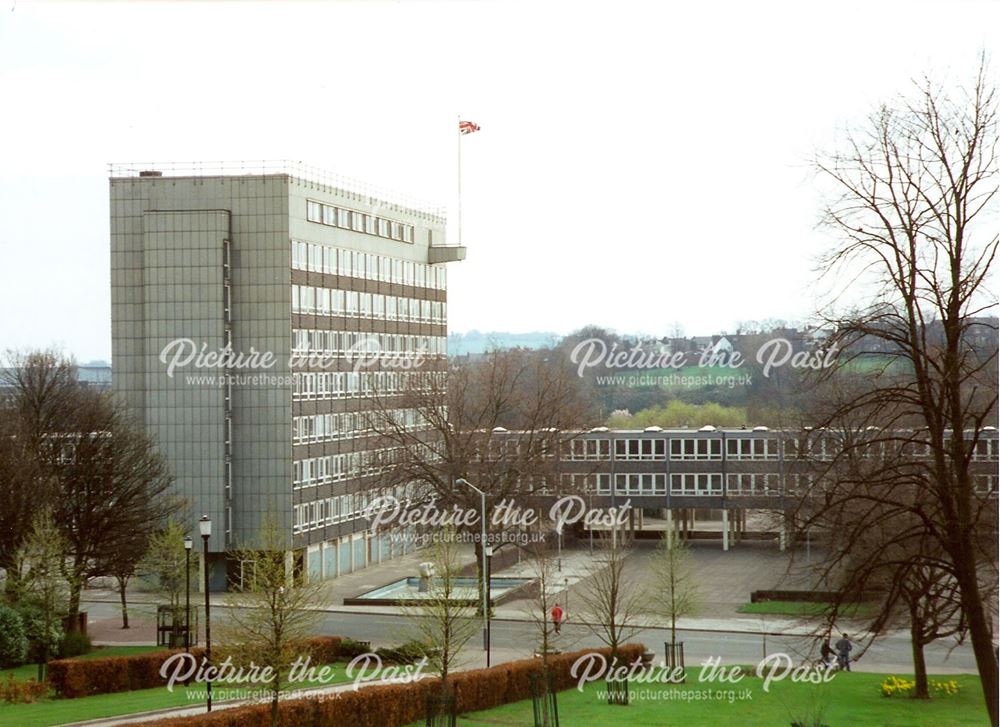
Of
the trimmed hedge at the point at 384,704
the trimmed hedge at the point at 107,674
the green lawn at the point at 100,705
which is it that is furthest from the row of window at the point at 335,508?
the trimmed hedge at the point at 384,704

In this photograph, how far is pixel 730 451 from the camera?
50.8 metres

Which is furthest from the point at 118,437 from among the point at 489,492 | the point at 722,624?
the point at 722,624

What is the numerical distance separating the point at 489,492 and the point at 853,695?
15735mm

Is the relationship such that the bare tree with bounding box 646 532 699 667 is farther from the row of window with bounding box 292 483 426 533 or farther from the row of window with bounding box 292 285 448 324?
the row of window with bounding box 292 285 448 324

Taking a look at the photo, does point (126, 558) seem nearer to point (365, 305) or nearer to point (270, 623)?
point (270, 623)

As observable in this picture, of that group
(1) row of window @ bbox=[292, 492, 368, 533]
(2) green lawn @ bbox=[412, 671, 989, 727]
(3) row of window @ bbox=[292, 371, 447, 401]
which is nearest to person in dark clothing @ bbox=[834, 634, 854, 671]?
(2) green lawn @ bbox=[412, 671, 989, 727]

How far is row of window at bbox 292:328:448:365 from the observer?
140ft

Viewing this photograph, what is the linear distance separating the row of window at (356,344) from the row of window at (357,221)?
12.8 ft

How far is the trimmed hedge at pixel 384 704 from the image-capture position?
57.6ft

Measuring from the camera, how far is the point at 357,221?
47000 mm

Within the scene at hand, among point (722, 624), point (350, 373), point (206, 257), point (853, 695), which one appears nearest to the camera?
point (853, 695)

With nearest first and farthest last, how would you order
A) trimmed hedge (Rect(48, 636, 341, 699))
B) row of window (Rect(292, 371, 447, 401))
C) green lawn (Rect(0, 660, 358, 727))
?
green lawn (Rect(0, 660, 358, 727))
trimmed hedge (Rect(48, 636, 341, 699))
row of window (Rect(292, 371, 447, 401))

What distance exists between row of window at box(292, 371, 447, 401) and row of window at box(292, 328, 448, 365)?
69cm

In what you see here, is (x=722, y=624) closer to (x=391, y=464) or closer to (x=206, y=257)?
(x=391, y=464)
